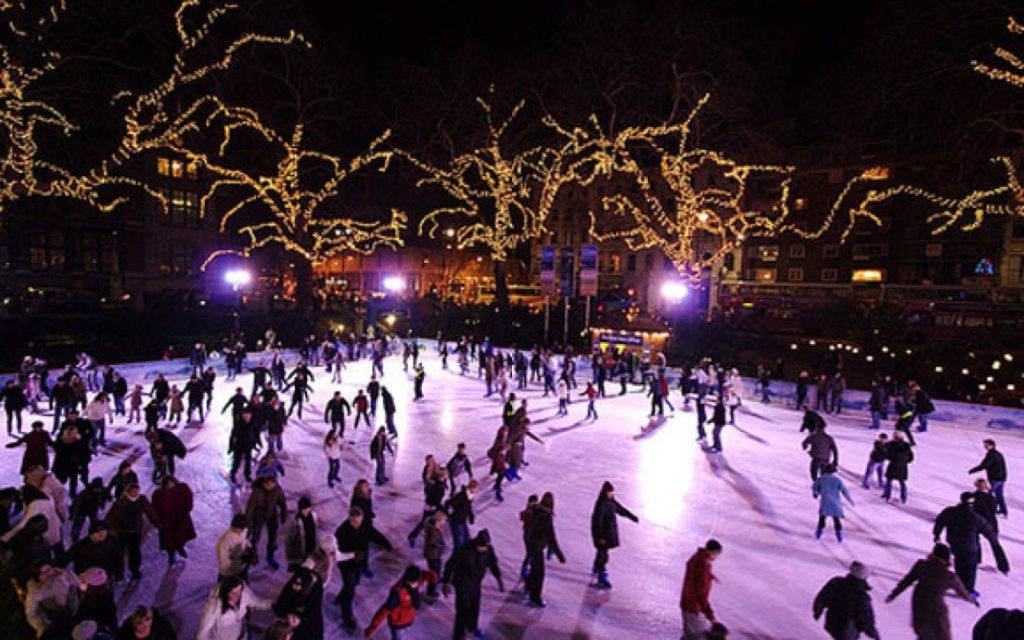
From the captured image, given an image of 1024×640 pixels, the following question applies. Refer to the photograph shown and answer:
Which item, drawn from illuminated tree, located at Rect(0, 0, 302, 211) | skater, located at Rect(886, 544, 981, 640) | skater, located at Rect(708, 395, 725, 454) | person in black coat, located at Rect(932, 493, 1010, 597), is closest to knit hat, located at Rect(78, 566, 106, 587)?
skater, located at Rect(886, 544, 981, 640)

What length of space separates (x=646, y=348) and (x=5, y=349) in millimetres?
23629

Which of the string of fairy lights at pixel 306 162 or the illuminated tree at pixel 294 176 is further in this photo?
the illuminated tree at pixel 294 176

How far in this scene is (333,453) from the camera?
10.8 metres

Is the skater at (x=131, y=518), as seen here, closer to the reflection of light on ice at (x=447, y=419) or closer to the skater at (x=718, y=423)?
the reflection of light on ice at (x=447, y=419)

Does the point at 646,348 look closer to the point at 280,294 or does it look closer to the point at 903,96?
the point at 903,96

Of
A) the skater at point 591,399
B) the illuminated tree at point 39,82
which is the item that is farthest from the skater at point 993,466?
the illuminated tree at point 39,82

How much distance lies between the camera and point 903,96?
19312mm

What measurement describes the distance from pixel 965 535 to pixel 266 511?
8.59 meters

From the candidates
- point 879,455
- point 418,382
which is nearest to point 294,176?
point 418,382

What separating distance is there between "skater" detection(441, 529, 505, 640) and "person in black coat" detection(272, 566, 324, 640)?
1349 mm

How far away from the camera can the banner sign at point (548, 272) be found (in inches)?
971

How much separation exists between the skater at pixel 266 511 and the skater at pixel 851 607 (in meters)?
6.36

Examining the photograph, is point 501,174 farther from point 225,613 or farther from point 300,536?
point 225,613

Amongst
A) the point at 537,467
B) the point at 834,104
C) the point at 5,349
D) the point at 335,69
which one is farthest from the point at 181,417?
the point at 834,104
